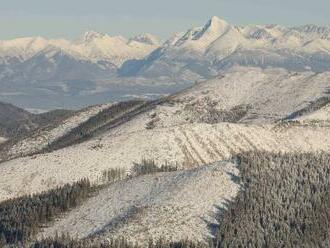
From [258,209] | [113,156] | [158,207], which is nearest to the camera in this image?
[258,209]

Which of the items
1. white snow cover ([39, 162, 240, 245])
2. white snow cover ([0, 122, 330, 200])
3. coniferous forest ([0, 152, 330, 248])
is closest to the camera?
coniferous forest ([0, 152, 330, 248])

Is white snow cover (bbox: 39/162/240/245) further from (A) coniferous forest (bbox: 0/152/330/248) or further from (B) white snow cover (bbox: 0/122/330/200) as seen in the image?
(B) white snow cover (bbox: 0/122/330/200)

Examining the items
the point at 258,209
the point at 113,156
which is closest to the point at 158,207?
the point at 258,209

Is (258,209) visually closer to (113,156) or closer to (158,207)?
(158,207)

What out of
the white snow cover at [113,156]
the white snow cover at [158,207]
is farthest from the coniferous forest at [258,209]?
the white snow cover at [113,156]

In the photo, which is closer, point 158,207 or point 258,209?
point 258,209

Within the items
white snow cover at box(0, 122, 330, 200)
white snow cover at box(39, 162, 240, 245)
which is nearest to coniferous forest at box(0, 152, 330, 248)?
white snow cover at box(39, 162, 240, 245)

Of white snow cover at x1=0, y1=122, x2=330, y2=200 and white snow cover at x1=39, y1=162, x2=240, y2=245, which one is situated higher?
white snow cover at x1=0, y1=122, x2=330, y2=200

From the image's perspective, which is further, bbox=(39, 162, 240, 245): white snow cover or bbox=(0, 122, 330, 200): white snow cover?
bbox=(0, 122, 330, 200): white snow cover
